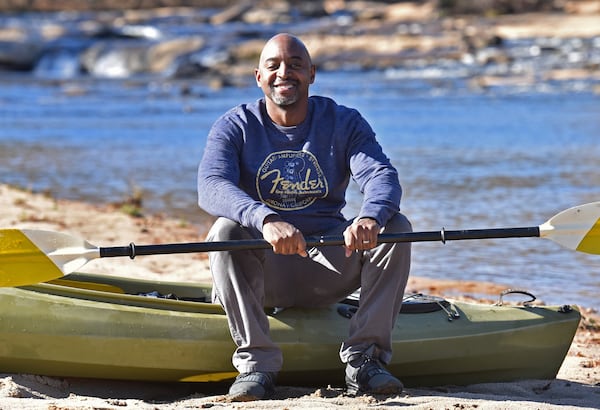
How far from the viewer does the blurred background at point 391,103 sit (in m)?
9.62

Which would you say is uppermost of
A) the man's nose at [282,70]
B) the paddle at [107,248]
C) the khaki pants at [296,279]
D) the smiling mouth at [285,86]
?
the man's nose at [282,70]

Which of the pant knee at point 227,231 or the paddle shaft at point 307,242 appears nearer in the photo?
the paddle shaft at point 307,242

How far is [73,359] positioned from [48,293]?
30 centimetres

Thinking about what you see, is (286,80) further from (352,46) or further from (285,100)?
(352,46)

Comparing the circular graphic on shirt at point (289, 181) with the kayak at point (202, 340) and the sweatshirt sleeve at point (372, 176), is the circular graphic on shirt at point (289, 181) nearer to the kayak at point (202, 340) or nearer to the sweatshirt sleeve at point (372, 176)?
the sweatshirt sleeve at point (372, 176)

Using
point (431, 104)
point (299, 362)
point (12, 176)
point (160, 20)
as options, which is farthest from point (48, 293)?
point (160, 20)

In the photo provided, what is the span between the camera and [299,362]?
172 inches

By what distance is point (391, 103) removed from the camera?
23078 millimetres

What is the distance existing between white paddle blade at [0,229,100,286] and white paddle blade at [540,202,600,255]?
72.3 inches

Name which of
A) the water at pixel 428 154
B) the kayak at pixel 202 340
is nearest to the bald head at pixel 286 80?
the kayak at pixel 202 340

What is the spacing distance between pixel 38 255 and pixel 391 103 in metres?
19.1

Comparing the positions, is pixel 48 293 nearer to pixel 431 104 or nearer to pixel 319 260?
pixel 319 260

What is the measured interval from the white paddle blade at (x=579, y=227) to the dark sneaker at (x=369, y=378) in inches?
36.1

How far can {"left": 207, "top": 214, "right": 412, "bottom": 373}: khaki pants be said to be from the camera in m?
4.12
